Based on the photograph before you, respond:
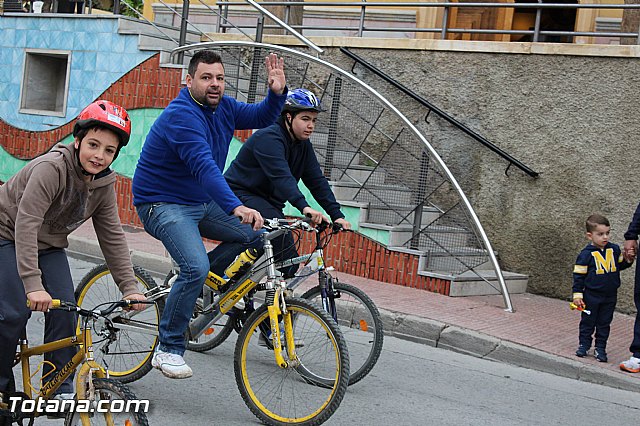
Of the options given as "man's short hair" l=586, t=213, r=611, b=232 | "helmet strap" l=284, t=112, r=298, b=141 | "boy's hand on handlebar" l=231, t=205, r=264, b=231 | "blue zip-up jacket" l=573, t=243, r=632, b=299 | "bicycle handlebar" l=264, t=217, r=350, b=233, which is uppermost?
"helmet strap" l=284, t=112, r=298, b=141

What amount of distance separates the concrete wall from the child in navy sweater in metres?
2.34

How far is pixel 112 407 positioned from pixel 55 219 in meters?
1.05

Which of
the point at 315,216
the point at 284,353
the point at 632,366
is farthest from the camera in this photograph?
the point at 632,366

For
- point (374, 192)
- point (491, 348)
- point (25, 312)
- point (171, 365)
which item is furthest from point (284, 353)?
point (374, 192)

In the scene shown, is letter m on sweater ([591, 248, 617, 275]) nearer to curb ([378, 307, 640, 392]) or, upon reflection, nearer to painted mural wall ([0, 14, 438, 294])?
curb ([378, 307, 640, 392])

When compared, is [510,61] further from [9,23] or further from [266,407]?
[9,23]

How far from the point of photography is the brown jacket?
3791 mm

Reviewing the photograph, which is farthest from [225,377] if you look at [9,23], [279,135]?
[9,23]

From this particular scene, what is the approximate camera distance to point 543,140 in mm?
10172

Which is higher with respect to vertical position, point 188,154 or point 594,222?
point 188,154

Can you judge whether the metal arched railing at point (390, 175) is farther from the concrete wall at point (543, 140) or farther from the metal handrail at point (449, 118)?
the concrete wall at point (543, 140)

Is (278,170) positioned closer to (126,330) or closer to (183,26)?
(126,330)

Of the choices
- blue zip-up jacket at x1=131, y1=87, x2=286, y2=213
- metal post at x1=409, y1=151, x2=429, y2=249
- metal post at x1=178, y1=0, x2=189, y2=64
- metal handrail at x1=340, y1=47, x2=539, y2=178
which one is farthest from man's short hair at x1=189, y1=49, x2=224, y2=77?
metal post at x1=178, y1=0, x2=189, y2=64

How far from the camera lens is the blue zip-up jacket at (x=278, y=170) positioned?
5824 millimetres
